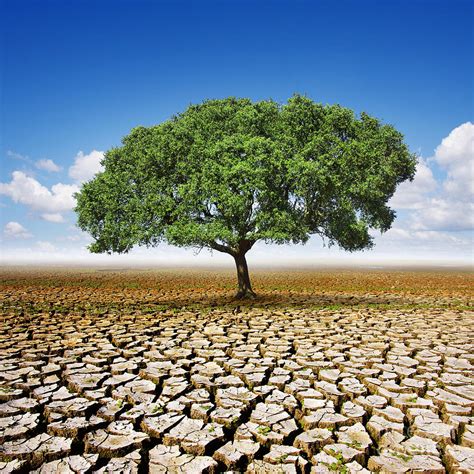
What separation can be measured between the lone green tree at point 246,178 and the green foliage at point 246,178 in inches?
1.6

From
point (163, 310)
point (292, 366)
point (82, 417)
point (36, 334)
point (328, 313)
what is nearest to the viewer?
point (82, 417)

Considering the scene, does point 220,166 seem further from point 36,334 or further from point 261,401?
point 261,401

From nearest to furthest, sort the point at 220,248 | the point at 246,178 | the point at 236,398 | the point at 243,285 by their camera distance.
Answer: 1. the point at 236,398
2. the point at 246,178
3. the point at 220,248
4. the point at 243,285

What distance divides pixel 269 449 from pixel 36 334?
7.43 meters

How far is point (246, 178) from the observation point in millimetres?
13180

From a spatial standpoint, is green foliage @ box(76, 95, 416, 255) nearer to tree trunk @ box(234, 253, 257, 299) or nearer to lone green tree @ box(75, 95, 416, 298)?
lone green tree @ box(75, 95, 416, 298)

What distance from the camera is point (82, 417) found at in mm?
4844

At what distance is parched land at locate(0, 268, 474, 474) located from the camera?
397 cm

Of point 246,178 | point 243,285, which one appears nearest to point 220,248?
point 243,285

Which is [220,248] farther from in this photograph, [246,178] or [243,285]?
[246,178]

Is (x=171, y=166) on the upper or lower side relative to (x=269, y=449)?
upper

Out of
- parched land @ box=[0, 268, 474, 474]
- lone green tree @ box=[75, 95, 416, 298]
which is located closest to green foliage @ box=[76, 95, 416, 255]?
lone green tree @ box=[75, 95, 416, 298]

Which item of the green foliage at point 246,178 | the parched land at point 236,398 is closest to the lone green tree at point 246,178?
the green foliage at point 246,178

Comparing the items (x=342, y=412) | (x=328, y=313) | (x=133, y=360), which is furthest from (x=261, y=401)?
(x=328, y=313)
